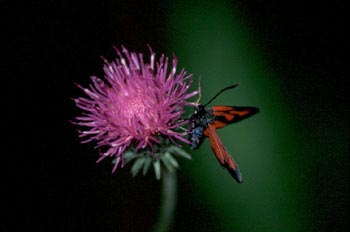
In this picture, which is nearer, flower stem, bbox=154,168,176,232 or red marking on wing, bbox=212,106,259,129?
red marking on wing, bbox=212,106,259,129

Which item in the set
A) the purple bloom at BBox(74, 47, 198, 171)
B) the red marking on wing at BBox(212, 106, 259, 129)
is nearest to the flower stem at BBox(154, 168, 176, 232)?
the purple bloom at BBox(74, 47, 198, 171)

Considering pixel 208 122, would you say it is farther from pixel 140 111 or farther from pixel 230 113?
pixel 140 111

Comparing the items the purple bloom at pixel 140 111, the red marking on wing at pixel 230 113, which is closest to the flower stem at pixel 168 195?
the purple bloom at pixel 140 111

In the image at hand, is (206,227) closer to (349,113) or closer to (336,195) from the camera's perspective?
(336,195)

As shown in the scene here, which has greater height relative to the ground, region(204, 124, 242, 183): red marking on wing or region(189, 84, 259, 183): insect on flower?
region(189, 84, 259, 183): insect on flower

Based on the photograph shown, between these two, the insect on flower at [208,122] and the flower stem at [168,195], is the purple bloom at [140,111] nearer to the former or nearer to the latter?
the insect on flower at [208,122]

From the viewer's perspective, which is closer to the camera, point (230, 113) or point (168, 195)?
point (230, 113)

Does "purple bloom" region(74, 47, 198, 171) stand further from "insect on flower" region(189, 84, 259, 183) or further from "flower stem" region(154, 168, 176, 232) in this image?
"flower stem" region(154, 168, 176, 232)

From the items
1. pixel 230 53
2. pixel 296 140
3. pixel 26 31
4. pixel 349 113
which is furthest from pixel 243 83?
pixel 26 31

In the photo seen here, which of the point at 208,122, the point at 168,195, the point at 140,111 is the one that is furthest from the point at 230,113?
the point at 168,195
